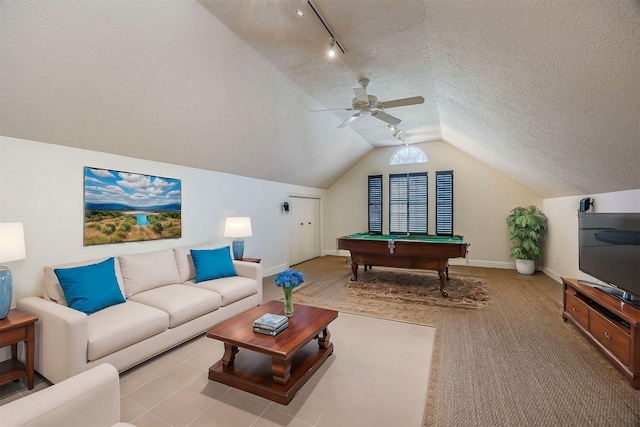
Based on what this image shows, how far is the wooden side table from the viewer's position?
200 cm

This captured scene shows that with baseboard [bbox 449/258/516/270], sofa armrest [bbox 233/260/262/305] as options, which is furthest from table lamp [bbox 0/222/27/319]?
baseboard [bbox 449/258/516/270]

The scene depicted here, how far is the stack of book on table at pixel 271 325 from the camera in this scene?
222 cm

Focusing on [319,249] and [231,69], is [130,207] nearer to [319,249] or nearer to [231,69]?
[231,69]

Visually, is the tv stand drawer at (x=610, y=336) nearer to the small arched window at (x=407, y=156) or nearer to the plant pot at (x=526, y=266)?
the plant pot at (x=526, y=266)

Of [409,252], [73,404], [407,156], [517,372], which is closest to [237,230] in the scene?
[409,252]

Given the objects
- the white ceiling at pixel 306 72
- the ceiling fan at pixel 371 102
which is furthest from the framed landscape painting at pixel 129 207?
the ceiling fan at pixel 371 102

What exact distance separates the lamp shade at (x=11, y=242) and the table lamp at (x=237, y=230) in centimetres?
231

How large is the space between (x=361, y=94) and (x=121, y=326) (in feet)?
11.1

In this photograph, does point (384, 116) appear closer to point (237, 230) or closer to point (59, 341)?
point (237, 230)

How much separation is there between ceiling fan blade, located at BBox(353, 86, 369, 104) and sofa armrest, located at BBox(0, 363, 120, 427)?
331cm

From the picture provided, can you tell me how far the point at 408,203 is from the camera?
23.4ft

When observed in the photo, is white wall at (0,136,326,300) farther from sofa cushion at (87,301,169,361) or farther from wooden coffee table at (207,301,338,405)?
wooden coffee table at (207,301,338,405)

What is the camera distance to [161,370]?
2.40m

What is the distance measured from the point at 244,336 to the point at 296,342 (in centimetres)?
43
